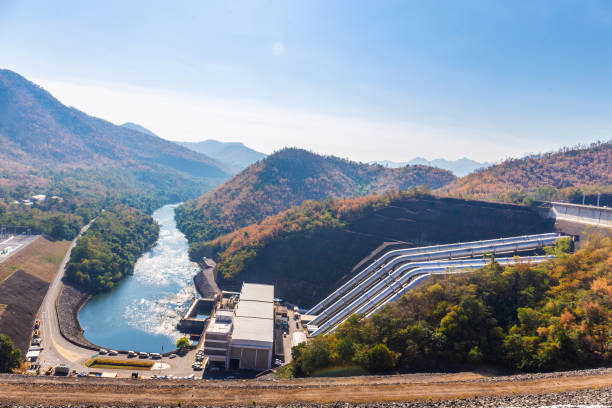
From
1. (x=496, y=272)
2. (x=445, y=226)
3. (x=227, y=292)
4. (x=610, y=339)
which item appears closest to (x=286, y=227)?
(x=227, y=292)

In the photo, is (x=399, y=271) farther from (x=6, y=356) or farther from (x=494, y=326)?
(x=6, y=356)

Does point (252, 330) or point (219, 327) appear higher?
point (219, 327)

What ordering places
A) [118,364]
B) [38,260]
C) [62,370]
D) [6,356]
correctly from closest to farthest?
1. [6,356]
2. [62,370]
3. [118,364]
4. [38,260]

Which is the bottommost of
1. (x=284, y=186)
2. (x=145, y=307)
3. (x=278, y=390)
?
(x=145, y=307)

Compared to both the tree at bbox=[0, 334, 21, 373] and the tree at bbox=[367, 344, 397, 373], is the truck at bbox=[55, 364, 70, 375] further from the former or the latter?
the tree at bbox=[367, 344, 397, 373]

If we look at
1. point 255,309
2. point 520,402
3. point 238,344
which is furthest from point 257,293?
point 520,402
